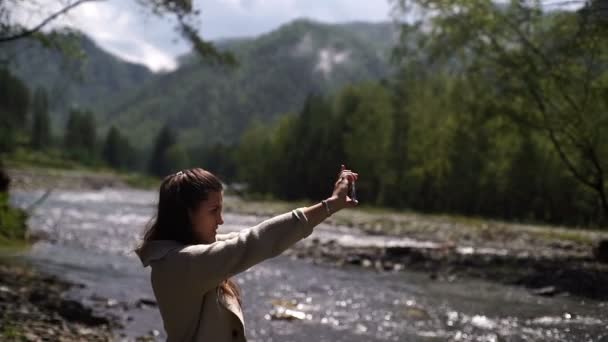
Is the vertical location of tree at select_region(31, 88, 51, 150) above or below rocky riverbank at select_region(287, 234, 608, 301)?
above

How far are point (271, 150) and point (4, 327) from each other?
8620cm

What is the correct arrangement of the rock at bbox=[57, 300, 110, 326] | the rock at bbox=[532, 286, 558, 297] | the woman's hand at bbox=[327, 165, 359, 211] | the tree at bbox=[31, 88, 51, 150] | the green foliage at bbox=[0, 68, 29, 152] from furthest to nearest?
the tree at bbox=[31, 88, 51, 150] → the green foliage at bbox=[0, 68, 29, 152] → the rock at bbox=[532, 286, 558, 297] → the rock at bbox=[57, 300, 110, 326] → the woman's hand at bbox=[327, 165, 359, 211]

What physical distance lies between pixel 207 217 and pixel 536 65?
65.6ft

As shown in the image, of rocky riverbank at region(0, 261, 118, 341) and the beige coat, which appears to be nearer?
the beige coat

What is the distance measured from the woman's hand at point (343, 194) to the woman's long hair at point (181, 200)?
64 centimetres

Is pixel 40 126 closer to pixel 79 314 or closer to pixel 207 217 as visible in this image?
Result: pixel 79 314

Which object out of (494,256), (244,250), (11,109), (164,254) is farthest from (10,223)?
(11,109)

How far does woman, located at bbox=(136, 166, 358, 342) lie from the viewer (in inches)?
124

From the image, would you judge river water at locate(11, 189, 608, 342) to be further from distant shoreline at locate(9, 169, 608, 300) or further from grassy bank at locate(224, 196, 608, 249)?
grassy bank at locate(224, 196, 608, 249)

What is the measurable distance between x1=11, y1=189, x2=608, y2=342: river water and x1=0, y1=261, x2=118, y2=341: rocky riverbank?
52 cm

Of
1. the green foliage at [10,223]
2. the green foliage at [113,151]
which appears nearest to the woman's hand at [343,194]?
the green foliage at [10,223]

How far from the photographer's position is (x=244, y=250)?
10.3 ft

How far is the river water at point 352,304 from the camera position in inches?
458

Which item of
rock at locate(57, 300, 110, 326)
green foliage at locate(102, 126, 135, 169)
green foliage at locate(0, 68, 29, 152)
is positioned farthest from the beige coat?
green foliage at locate(102, 126, 135, 169)
